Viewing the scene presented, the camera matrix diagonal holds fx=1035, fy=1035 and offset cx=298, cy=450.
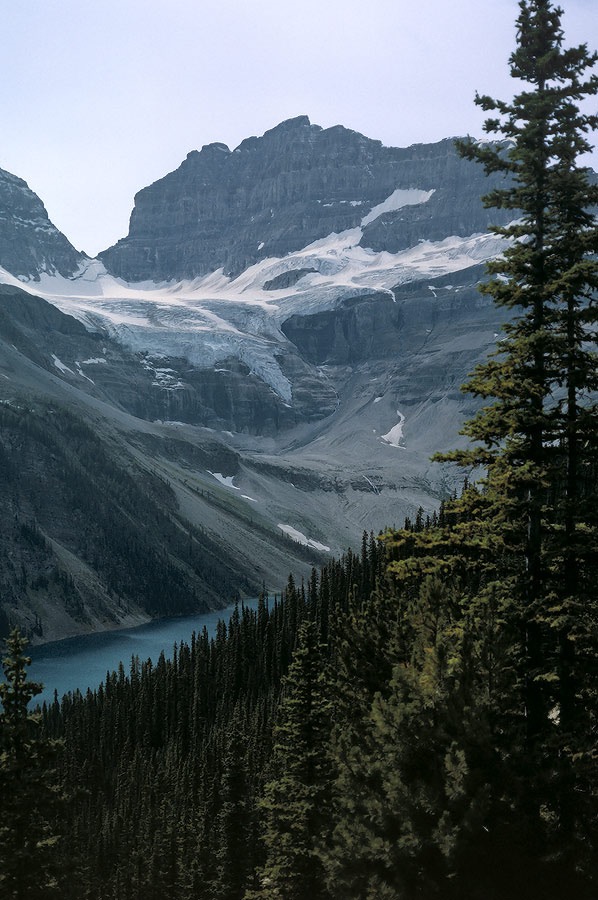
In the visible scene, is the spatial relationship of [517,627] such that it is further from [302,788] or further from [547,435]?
[302,788]

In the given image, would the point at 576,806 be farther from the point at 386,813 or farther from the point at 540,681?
the point at 386,813

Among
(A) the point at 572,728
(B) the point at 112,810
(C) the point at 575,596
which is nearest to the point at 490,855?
(A) the point at 572,728

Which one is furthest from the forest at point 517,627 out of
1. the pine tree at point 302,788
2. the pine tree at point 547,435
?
the pine tree at point 302,788

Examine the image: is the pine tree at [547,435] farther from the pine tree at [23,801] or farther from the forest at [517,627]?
the pine tree at [23,801]

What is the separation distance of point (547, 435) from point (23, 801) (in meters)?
22.5

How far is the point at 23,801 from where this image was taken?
35.2 metres

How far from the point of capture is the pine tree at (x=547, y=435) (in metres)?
22.6

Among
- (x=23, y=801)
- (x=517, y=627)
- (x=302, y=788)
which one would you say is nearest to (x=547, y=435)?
(x=517, y=627)

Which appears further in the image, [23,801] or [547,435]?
[23,801]

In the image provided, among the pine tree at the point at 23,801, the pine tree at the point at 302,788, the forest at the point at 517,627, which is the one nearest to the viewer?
the forest at the point at 517,627

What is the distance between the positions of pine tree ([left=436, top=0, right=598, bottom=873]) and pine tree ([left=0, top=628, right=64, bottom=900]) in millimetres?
18989

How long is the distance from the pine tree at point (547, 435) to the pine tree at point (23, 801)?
18989mm

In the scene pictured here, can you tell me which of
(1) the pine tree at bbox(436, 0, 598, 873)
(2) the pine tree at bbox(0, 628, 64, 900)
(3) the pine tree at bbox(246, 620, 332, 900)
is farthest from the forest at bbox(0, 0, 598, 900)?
(2) the pine tree at bbox(0, 628, 64, 900)

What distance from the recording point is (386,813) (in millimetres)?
23922
